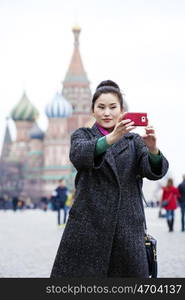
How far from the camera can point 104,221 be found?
304 centimetres

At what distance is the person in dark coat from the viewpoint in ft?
9.97

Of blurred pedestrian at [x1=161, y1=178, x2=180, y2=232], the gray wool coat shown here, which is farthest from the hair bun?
blurred pedestrian at [x1=161, y1=178, x2=180, y2=232]

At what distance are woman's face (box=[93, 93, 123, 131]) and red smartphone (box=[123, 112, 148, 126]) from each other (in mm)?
152

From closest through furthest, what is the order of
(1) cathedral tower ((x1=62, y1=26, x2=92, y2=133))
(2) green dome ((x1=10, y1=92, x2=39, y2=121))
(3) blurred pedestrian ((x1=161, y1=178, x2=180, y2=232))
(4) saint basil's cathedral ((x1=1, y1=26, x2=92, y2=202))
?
(3) blurred pedestrian ((x1=161, y1=178, x2=180, y2=232)) < (4) saint basil's cathedral ((x1=1, y1=26, x2=92, y2=202)) < (1) cathedral tower ((x1=62, y1=26, x2=92, y2=133)) < (2) green dome ((x1=10, y1=92, x2=39, y2=121))

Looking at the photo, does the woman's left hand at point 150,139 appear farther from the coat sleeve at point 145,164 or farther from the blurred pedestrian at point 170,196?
the blurred pedestrian at point 170,196

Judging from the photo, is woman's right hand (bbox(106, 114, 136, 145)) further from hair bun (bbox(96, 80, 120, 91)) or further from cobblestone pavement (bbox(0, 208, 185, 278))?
cobblestone pavement (bbox(0, 208, 185, 278))

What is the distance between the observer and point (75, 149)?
10.2ft

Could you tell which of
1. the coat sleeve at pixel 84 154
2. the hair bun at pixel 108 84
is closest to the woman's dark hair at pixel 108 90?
the hair bun at pixel 108 84

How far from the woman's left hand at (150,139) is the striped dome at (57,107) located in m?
85.8

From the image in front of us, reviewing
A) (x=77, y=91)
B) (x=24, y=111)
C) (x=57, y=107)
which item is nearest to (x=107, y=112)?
(x=57, y=107)

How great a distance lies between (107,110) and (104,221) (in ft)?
1.41

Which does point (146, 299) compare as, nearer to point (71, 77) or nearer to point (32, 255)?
point (32, 255)

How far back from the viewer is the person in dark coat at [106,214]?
9.97ft

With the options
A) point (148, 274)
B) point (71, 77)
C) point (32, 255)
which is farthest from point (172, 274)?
point (71, 77)
